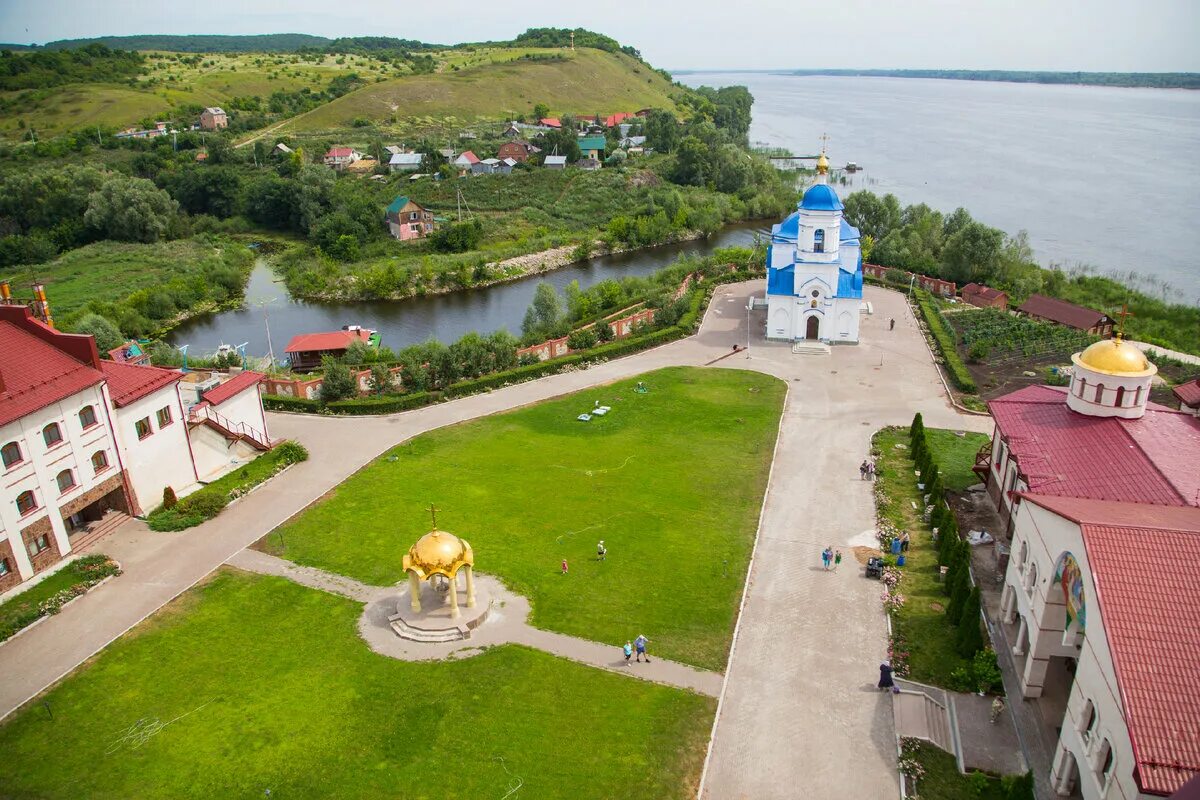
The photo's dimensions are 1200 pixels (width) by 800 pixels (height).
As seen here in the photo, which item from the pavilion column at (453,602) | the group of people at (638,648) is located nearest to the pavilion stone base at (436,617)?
the pavilion column at (453,602)

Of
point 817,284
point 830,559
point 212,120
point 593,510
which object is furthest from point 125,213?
point 830,559

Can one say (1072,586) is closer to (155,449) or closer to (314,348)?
(155,449)

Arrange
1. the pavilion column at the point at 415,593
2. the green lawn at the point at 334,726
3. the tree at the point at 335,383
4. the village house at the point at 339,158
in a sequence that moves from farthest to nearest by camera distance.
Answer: the village house at the point at 339,158 < the tree at the point at 335,383 < the pavilion column at the point at 415,593 < the green lawn at the point at 334,726

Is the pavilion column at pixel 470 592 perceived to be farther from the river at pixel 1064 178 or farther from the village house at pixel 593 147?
the village house at pixel 593 147

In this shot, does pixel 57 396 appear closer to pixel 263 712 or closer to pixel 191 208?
pixel 263 712

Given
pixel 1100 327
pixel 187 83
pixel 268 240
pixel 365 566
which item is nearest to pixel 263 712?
pixel 365 566

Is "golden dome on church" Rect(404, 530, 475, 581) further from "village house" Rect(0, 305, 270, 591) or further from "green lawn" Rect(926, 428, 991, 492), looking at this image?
"green lawn" Rect(926, 428, 991, 492)
